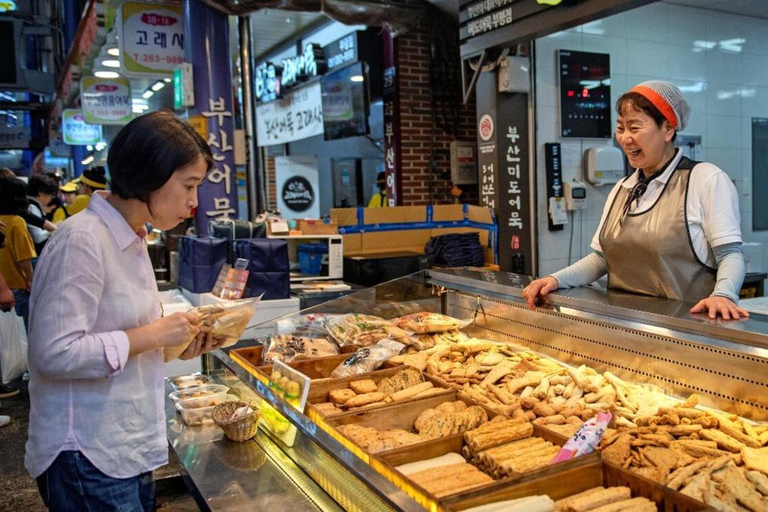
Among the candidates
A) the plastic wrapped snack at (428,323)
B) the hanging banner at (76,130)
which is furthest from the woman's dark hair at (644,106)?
the hanging banner at (76,130)

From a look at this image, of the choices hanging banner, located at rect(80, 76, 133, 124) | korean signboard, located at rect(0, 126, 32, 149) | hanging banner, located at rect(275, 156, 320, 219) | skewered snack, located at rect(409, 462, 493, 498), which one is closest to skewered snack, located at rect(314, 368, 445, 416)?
skewered snack, located at rect(409, 462, 493, 498)

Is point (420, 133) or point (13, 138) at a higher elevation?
point (13, 138)

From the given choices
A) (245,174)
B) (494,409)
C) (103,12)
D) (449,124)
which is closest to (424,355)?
(494,409)

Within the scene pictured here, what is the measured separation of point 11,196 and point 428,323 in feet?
16.0

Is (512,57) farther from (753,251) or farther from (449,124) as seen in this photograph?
(753,251)

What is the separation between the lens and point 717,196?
2625 millimetres

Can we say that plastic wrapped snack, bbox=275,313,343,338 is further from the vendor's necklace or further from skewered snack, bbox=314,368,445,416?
the vendor's necklace

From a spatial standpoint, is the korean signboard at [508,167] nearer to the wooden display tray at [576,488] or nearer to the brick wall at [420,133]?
the brick wall at [420,133]

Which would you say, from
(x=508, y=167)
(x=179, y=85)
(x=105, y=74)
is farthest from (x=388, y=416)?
(x=105, y=74)

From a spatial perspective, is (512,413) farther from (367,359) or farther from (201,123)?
(201,123)

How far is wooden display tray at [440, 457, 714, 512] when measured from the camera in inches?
62.8

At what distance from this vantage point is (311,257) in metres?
6.98

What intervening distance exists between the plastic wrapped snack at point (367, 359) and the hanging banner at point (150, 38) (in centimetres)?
600

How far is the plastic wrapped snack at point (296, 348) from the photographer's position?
3.06 metres
